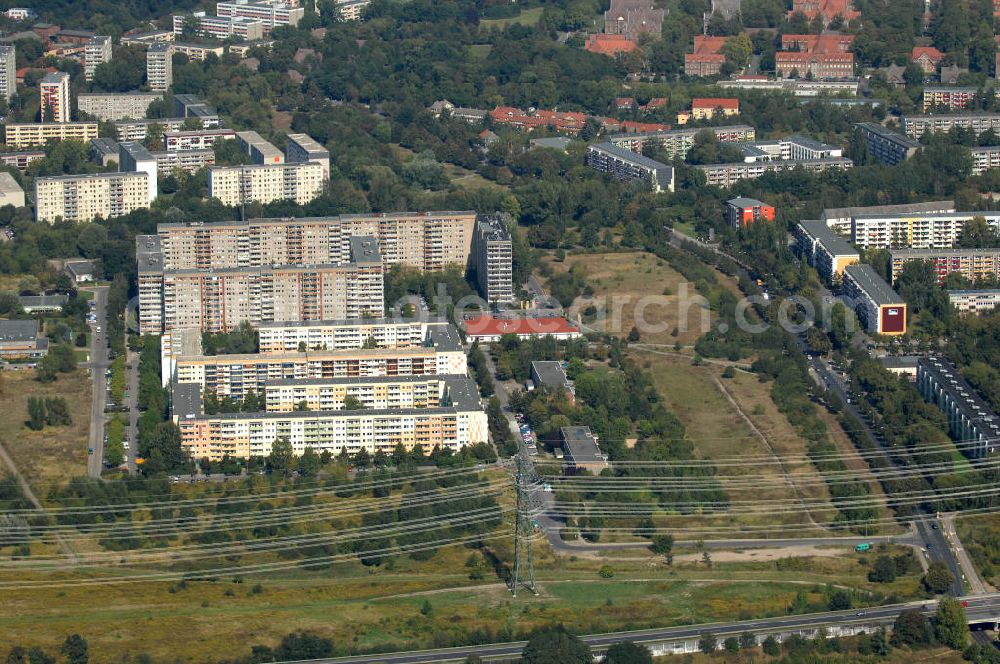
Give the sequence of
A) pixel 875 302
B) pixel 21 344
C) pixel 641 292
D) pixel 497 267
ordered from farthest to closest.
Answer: pixel 641 292 < pixel 497 267 < pixel 875 302 < pixel 21 344

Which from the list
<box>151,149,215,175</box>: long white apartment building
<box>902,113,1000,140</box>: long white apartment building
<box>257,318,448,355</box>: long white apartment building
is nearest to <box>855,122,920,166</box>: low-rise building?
<box>902,113,1000,140</box>: long white apartment building

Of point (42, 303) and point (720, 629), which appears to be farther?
point (42, 303)

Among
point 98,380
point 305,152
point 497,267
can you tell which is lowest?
point 98,380

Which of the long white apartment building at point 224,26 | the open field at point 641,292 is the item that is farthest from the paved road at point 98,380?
the long white apartment building at point 224,26

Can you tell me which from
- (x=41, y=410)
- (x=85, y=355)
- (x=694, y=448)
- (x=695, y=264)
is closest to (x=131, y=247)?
(x=85, y=355)

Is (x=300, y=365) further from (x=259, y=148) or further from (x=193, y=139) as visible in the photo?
(x=193, y=139)

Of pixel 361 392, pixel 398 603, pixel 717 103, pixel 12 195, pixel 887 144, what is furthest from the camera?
pixel 717 103

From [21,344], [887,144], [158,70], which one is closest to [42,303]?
[21,344]
